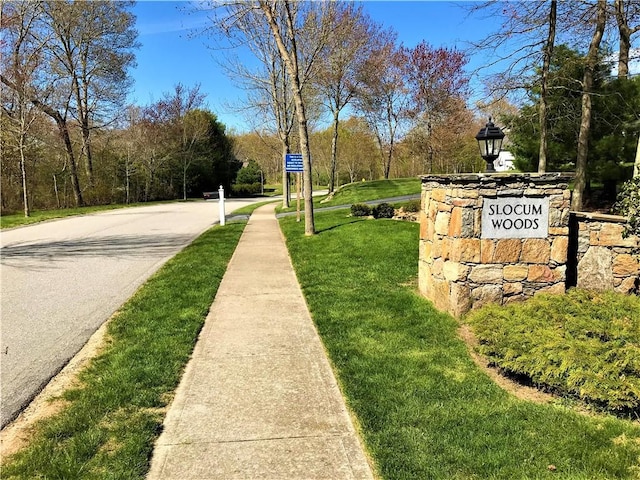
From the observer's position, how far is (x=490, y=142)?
19.5 feet

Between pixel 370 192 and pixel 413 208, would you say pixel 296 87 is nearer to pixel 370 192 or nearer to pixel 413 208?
pixel 413 208

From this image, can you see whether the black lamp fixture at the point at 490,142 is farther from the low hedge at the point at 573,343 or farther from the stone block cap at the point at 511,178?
the low hedge at the point at 573,343

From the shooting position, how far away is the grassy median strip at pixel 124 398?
266 cm

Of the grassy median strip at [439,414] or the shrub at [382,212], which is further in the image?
the shrub at [382,212]

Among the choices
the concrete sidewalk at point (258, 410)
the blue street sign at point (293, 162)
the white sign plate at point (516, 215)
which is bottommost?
the concrete sidewalk at point (258, 410)

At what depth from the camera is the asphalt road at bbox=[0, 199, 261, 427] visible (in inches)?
167

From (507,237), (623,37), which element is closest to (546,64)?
(623,37)

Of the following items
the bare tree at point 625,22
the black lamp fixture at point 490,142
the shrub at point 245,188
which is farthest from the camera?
the shrub at point 245,188

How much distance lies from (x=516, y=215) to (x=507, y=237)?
259mm

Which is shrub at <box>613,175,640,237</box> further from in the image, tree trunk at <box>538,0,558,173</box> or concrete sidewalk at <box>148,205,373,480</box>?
tree trunk at <box>538,0,558,173</box>

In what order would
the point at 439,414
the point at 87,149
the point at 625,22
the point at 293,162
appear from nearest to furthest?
1. the point at 439,414
2. the point at 625,22
3. the point at 293,162
4. the point at 87,149

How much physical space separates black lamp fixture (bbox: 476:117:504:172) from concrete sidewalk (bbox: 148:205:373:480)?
3.05m

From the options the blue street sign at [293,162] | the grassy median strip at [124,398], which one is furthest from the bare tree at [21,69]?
the grassy median strip at [124,398]

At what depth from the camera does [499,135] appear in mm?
5902
